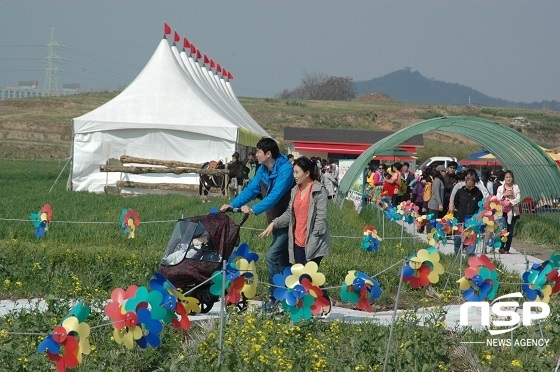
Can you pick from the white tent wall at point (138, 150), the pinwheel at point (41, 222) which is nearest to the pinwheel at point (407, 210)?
the pinwheel at point (41, 222)

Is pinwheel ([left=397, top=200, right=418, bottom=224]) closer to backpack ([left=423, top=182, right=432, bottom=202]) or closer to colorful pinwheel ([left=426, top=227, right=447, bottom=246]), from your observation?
colorful pinwheel ([left=426, top=227, right=447, bottom=246])

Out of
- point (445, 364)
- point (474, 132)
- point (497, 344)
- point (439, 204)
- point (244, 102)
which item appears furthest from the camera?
point (244, 102)

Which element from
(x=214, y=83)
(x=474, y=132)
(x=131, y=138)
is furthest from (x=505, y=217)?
(x=214, y=83)

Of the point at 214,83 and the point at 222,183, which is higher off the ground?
the point at 214,83

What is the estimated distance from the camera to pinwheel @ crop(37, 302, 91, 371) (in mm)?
5922

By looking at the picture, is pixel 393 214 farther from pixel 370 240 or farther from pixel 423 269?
pixel 423 269

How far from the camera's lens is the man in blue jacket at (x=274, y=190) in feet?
30.0

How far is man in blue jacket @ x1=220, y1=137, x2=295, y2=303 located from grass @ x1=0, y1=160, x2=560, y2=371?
1250 millimetres

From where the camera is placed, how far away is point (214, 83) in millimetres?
41375

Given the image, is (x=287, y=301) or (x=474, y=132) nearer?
(x=287, y=301)

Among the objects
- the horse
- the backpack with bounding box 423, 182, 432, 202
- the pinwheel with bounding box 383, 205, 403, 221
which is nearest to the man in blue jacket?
the pinwheel with bounding box 383, 205, 403, 221

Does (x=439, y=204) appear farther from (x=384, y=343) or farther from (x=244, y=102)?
(x=244, y=102)

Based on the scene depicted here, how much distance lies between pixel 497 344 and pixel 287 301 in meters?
1.84

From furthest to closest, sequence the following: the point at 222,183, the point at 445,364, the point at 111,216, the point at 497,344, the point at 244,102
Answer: the point at 244,102 → the point at 222,183 → the point at 111,216 → the point at 497,344 → the point at 445,364
